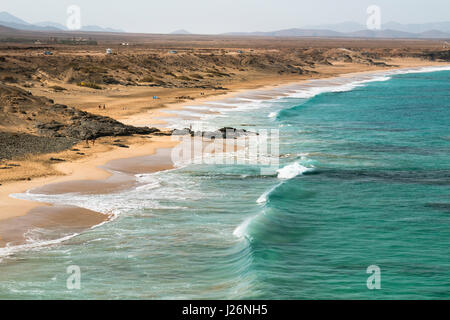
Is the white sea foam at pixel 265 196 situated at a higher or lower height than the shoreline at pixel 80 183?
lower

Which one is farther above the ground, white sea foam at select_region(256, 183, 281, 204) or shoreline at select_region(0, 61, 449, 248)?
shoreline at select_region(0, 61, 449, 248)

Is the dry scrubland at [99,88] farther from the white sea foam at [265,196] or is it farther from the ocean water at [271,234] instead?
the white sea foam at [265,196]

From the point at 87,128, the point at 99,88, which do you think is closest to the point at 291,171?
the point at 87,128

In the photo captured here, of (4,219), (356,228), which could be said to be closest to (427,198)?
(356,228)
